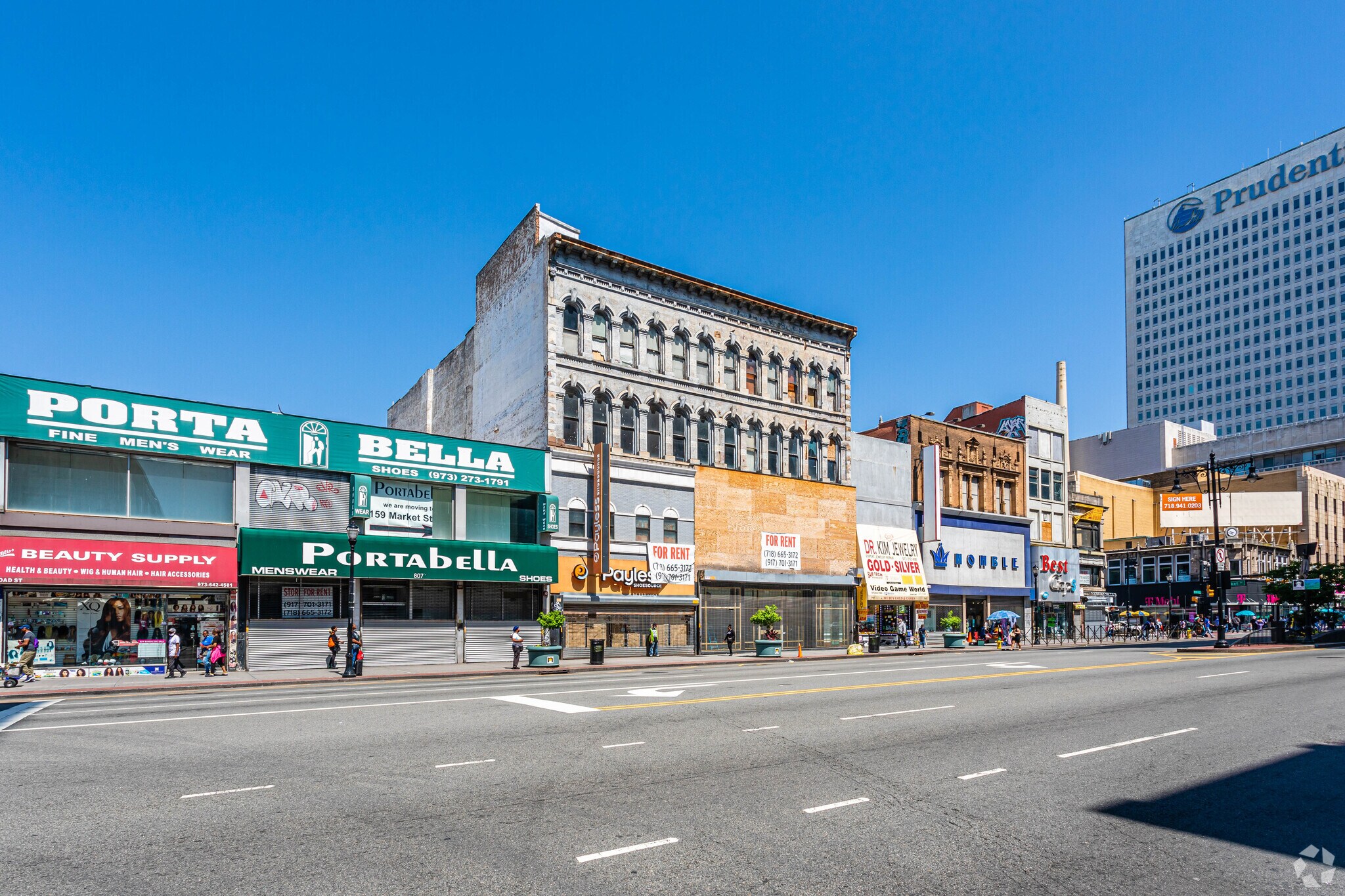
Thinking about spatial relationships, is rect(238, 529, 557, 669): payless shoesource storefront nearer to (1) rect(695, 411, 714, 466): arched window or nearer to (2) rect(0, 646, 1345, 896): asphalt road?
(1) rect(695, 411, 714, 466): arched window

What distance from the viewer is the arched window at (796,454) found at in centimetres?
4900

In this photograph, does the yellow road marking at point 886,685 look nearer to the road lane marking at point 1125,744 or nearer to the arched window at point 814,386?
the road lane marking at point 1125,744

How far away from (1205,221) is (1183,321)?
20350 millimetres

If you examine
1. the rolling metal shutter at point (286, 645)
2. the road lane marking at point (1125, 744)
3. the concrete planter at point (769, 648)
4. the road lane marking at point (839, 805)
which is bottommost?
the concrete planter at point (769, 648)

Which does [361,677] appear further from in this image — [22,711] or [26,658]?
[22,711]

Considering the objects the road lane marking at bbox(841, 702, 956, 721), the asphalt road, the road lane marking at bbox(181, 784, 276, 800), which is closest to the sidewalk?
the asphalt road

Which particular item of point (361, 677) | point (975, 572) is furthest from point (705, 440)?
point (975, 572)

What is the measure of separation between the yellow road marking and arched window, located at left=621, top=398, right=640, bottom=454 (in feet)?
64.6

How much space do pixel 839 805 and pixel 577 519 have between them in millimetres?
31012

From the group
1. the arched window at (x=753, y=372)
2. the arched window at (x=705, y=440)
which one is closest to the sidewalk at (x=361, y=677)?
the arched window at (x=705, y=440)

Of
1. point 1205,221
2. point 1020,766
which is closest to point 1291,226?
point 1205,221

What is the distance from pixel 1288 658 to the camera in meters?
36.4

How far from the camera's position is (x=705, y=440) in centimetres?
4547

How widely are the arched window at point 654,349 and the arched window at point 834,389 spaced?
1189 centimetres
